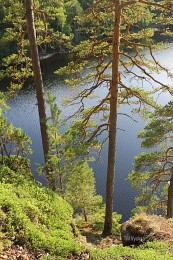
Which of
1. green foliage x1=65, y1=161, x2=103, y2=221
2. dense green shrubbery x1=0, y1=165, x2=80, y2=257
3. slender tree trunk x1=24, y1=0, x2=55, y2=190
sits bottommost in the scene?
green foliage x1=65, y1=161, x2=103, y2=221

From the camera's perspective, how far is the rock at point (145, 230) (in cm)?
696

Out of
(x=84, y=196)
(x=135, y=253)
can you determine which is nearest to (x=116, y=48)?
(x=135, y=253)

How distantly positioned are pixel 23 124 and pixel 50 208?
18.8m

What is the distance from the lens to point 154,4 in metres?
7.59

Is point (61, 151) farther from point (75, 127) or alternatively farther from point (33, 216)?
point (33, 216)

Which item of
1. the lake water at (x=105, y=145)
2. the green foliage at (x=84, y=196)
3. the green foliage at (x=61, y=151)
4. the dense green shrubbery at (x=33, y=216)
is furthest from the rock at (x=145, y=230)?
the lake water at (x=105, y=145)

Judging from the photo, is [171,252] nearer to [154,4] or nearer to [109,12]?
[154,4]

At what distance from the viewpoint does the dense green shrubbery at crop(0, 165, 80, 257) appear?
554 centimetres

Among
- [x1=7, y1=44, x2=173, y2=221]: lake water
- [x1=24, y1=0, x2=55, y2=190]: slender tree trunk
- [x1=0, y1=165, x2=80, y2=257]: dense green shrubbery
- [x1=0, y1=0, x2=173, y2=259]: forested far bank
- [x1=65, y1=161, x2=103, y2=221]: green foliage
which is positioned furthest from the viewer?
[x1=7, y1=44, x2=173, y2=221]: lake water

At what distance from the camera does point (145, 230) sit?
727cm

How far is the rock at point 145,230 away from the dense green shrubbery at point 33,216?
1471mm

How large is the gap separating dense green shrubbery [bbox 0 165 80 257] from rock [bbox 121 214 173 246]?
147cm

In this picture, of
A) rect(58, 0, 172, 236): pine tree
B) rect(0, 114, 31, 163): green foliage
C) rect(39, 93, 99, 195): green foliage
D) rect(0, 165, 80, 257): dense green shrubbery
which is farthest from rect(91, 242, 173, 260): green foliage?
rect(58, 0, 172, 236): pine tree

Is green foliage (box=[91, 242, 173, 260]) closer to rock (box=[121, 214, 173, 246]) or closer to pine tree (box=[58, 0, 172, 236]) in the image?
rock (box=[121, 214, 173, 246])
